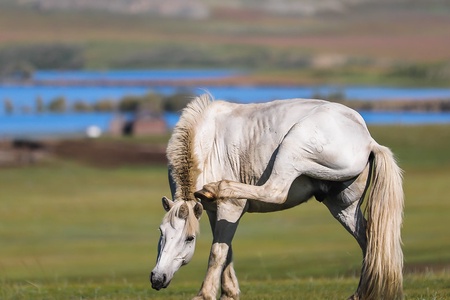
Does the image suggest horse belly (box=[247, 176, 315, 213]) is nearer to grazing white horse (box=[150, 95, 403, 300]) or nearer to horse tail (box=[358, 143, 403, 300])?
grazing white horse (box=[150, 95, 403, 300])

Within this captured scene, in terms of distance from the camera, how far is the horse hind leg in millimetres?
9172

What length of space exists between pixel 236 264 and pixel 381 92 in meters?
175

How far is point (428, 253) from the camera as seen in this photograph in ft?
76.4

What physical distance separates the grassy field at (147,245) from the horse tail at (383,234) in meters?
0.70

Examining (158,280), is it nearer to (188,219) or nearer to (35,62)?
(188,219)

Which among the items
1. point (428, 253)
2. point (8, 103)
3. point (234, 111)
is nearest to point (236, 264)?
point (428, 253)

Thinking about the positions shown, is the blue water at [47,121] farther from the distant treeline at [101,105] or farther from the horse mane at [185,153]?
the horse mane at [185,153]

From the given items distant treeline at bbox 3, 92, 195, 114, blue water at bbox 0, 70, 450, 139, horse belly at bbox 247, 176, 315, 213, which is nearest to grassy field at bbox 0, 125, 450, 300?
horse belly at bbox 247, 176, 315, 213

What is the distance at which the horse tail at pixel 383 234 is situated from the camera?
884 centimetres

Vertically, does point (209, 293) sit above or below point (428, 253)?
above

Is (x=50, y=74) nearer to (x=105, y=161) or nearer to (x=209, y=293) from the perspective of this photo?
(x=105, y=161)

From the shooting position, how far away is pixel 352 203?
30.5ft

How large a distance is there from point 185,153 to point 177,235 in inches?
32.1

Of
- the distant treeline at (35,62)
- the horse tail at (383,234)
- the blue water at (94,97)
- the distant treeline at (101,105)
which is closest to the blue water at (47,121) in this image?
the blue water at (94,97)
